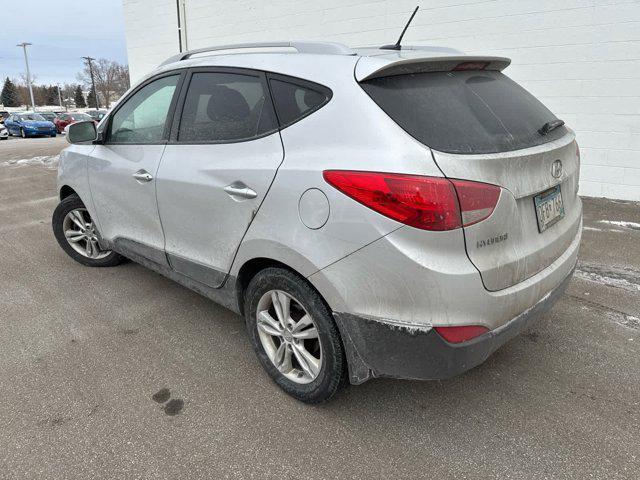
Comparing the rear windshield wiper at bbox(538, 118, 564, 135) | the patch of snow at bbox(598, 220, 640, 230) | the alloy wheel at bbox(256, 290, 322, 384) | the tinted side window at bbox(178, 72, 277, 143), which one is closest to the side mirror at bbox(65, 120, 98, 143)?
the tinted side window at bbox(178, 72, 277, 143)

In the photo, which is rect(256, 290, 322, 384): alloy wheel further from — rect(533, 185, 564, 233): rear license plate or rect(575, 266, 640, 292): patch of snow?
rect(575, 266, 640, 292): patch of snow

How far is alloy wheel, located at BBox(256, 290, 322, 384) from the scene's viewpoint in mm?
2385

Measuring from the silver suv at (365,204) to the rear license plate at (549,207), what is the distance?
0.05 ft

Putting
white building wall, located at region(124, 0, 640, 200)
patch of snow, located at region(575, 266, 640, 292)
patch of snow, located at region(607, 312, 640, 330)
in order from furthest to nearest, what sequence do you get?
white building wall, located at region(124, 0, 640, 200) → patch of snow, located at region(575, 266, 640, 292) → patch of snow, located at region(607, 312, 640, 330)

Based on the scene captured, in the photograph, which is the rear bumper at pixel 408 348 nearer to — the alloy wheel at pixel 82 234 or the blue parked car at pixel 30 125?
the alloy wheel at pixel 82 234

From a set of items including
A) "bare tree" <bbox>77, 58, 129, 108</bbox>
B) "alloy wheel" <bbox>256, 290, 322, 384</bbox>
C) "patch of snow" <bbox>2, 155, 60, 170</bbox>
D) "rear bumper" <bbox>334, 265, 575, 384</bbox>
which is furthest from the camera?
"bare tree" <bbox>77, 58, 129, 108</bbox>

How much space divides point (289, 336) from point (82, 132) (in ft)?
8.57

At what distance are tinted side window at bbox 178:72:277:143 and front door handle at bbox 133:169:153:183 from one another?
359 millimetres

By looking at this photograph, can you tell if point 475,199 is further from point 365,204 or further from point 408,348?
point 408,348

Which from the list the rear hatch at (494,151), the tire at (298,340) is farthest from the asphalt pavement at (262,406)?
the rear hatch at (494,151)

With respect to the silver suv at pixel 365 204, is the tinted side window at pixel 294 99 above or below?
above

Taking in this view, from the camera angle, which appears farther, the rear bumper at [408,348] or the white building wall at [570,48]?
the white building wall at [570,48]

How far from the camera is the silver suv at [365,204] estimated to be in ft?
6.23

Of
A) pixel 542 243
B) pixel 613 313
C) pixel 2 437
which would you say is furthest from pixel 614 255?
pixel 2 437
